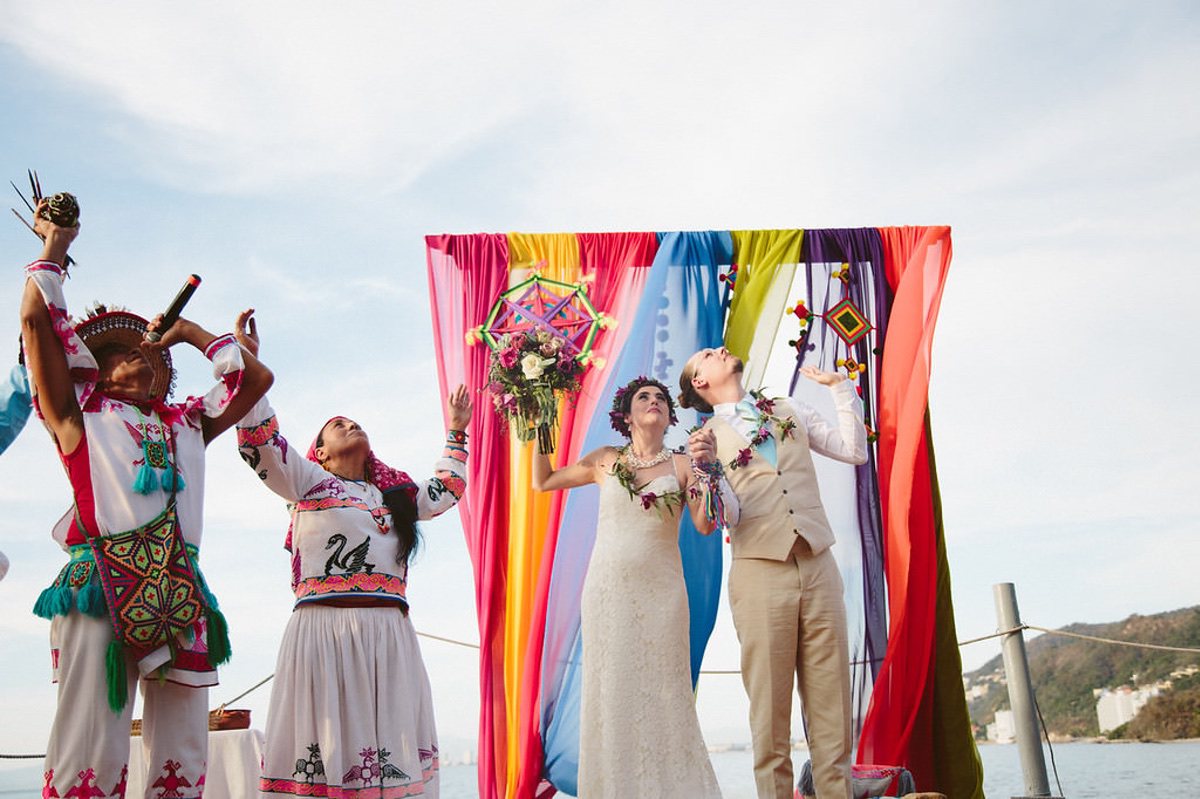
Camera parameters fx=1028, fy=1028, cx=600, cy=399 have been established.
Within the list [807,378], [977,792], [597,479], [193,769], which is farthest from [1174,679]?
[193,769]

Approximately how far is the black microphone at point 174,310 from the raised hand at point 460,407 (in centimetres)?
118

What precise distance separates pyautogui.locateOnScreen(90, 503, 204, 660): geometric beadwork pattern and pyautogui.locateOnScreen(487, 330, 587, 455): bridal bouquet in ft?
5.46

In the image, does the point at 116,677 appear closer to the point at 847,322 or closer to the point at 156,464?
the point at 156,464

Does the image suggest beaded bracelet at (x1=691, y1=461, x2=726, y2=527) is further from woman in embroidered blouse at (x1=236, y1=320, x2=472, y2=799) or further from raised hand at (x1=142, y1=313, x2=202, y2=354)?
raised hand at (x1=142, y1=313, x2=202, y2=354)

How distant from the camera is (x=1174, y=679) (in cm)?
909

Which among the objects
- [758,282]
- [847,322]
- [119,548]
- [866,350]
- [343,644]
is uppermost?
[758,282]

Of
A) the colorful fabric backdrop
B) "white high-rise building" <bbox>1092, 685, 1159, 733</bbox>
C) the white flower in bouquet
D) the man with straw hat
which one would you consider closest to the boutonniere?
the colorful fabric backdrop

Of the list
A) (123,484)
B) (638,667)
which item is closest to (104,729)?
(123,484)

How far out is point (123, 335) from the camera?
271 centimetres

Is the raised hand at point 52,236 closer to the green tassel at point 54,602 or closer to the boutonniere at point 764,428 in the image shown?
the green tassel at point 54,602

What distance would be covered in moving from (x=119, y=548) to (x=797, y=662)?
2.33 m

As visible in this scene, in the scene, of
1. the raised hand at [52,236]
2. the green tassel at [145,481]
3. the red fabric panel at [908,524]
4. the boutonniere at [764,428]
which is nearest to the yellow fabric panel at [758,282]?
the red fabric panel at [908,524]

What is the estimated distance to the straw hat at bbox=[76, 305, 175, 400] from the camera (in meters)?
→ 2.66

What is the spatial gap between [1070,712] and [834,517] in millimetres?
5381
